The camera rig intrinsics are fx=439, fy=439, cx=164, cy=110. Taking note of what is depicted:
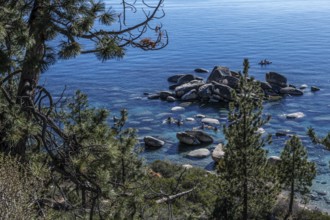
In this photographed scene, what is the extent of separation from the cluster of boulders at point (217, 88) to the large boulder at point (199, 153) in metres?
14.3

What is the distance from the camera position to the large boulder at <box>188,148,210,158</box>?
36219 millimetres

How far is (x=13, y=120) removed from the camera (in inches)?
342

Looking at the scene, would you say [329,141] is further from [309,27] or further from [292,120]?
[309,27]

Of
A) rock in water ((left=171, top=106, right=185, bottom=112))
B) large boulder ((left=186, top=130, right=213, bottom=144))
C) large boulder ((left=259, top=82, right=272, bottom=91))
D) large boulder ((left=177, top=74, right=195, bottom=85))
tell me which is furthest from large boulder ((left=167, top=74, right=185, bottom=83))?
large boulder ((left=186, top=130, right=213, bottom=144))

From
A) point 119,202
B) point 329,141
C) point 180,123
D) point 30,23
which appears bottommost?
point 180,123

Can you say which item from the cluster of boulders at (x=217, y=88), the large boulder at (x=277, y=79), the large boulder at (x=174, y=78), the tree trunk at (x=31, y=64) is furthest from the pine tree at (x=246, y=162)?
the large boulder at (x=174, y=78)

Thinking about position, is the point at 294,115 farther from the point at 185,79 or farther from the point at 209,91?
the point at 185,79

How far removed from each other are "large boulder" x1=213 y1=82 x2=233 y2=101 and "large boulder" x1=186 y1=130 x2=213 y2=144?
1189cm

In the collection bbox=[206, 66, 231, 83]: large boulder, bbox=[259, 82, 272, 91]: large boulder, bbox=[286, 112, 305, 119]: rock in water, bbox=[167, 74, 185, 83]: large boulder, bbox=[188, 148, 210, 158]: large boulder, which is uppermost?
bbox=[206, 66, 231, 83]: large boulder

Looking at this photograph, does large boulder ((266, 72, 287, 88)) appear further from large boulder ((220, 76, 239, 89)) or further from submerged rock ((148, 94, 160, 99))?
submerged rock ((148, 94, 160, 99))

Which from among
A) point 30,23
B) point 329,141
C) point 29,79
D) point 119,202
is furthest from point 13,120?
point 329,141

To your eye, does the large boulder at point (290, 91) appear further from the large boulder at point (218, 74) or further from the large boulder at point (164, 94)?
the large boulder at point (164, 94)

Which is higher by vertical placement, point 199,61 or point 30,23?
point 30,23

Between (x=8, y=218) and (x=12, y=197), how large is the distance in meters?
0.37
